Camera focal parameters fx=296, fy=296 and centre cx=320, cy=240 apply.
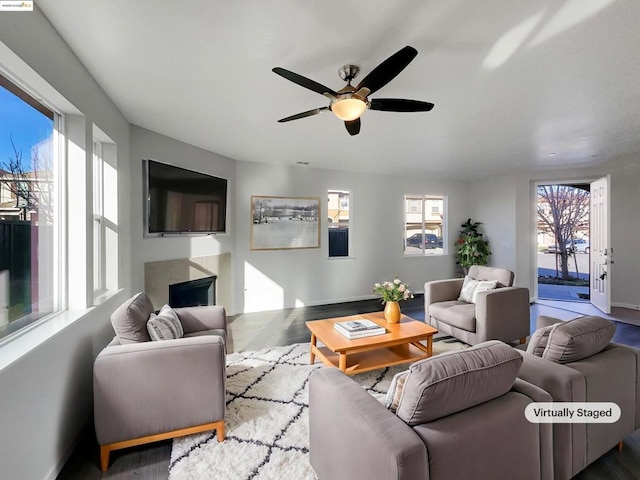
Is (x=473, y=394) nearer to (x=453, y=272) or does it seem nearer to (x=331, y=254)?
(x=331, y=254)

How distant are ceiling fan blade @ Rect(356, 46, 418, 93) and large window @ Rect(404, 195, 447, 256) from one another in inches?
179

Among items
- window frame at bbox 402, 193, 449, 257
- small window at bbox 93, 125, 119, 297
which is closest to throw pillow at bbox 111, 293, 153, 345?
small window at bbox 93, 125, 119, 297

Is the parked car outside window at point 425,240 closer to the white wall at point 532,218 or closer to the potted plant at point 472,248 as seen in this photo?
the potted plant at point 472,248

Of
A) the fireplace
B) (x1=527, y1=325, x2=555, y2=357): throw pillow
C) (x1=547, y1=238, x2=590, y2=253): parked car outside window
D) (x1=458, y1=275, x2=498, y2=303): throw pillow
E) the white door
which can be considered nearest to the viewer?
(x1=527, y1=325, x2=555, y2=357): throw pillow

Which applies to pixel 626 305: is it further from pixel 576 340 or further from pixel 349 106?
pixel 349 106

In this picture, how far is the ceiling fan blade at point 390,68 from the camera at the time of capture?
154 centimetres

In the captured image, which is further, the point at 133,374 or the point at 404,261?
the point at 404,261

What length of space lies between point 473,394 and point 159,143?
3.80 metres

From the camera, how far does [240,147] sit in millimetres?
4016

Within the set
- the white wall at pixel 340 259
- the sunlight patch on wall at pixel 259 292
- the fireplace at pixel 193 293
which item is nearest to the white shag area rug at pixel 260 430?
the fireplace at pixel 193 293

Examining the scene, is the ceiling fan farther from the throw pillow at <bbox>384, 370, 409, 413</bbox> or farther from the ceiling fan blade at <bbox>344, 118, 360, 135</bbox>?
the throw pillow at <bbox>384, 370, 409, 413</bbox>

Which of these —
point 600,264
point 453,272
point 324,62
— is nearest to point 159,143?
point 324,62

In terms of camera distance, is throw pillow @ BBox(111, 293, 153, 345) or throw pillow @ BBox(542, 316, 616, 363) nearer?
throw pillow @ BBox(542, 316, 616, 363)

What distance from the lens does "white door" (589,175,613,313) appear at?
14.7 ft
